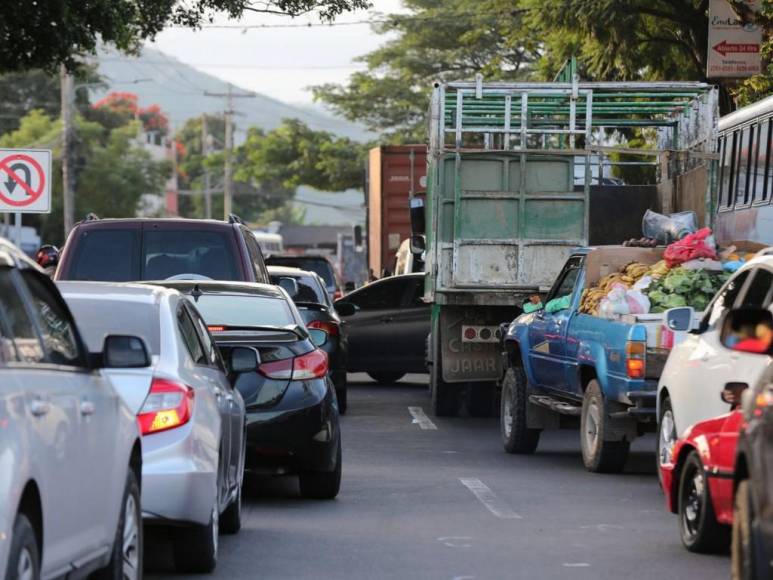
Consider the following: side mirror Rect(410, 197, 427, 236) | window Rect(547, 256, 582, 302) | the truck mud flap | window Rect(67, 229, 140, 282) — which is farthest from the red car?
side mirror Rect(410, 197, 427, 236)

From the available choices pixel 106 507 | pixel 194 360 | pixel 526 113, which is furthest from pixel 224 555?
pixel 526 113

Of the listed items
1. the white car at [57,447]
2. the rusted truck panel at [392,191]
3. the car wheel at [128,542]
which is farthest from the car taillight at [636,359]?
the rusted truck panel at [392,191]

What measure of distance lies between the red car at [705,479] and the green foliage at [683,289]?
13.6ft

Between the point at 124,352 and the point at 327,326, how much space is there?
12.9 meters

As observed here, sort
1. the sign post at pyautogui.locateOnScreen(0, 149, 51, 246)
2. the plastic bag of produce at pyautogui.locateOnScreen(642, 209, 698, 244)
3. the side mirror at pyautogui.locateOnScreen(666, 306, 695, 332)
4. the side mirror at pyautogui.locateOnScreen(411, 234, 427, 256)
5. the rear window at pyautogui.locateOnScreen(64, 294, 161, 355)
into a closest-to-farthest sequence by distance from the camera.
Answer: the rear window at pyautogui.locateOnScreen(64, 294, 161, 355) → the side mirror at pyautogui.locateOnScreen(666, 306, 695, 332) → the plastic bag of produce at pyautogui.locateOnScreen(642, 209, 698, 244) → the sign post at pyautogui.locateOnScreen(0, 149, 51, 246) → the side mirror at pyautogui.locateOnScreen(411, 234, 427, 256)

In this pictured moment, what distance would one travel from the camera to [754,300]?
10578 mm

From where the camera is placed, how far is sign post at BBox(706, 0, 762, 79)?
83.7 ft

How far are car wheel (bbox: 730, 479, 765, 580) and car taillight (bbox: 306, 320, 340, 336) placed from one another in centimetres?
1301

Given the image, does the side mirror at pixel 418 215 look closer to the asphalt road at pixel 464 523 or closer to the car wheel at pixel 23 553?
the asphalt road at pixel 464 523

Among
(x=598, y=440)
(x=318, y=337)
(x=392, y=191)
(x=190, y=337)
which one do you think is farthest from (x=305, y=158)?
(x=190, y=337)

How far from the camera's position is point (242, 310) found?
1241cm

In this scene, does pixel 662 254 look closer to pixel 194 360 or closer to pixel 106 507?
pixel 194 360

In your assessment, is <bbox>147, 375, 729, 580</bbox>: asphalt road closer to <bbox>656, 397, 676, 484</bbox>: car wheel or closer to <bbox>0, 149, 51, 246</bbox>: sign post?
<bbox>656, 397, 676, 484</bbox>: car wheel

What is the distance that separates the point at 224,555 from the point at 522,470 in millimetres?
5564
